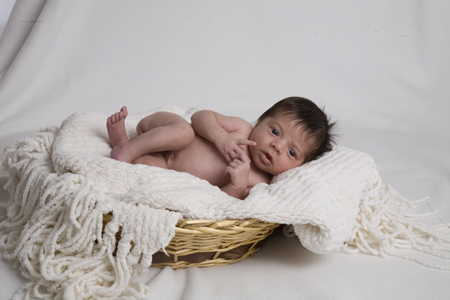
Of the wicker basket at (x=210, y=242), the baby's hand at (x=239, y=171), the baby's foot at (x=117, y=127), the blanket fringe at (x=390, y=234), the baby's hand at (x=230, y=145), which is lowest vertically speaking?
the blanket fringe at (x=390, y=234)

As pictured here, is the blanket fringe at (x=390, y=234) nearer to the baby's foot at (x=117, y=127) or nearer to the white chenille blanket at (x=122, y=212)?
the white chenille blanket at (x=122, y=212)

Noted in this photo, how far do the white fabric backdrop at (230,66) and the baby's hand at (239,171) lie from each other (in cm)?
95

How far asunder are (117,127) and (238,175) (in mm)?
531

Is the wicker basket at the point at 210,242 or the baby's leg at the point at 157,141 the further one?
the baby's leg at the point at 157,141

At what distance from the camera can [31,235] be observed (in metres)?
1.37

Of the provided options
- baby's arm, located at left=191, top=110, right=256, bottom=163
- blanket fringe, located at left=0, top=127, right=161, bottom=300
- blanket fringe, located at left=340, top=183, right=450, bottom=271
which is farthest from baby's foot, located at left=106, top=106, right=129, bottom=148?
blanket fringe, located at left=340, top=183, right=450, bottom=271

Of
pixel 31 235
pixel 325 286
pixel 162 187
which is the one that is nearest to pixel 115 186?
pixel 162 187

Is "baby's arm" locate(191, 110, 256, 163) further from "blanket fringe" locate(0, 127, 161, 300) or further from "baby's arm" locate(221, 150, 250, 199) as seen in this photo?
"blanket fringe" locate(0, 127, 161, 300)

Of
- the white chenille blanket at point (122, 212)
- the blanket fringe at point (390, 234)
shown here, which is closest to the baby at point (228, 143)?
the white chenille blanket at point (122, 212)

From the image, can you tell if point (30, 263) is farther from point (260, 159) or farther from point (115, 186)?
point (260, 159)

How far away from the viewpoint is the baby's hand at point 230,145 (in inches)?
66.6

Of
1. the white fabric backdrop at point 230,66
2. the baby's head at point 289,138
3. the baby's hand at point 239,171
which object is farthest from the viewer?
the white fabric backdrop at point 230,66

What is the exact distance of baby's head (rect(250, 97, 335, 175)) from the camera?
1.74 meters

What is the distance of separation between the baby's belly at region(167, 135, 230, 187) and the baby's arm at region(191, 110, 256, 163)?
55 mm
